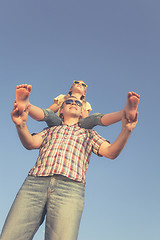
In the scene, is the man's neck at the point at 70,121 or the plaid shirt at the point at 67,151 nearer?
the plaid shirt at the point at 67,151

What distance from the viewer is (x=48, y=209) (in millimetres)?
3369

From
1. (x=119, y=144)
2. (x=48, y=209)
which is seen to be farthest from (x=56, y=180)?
(x=119, y=144)

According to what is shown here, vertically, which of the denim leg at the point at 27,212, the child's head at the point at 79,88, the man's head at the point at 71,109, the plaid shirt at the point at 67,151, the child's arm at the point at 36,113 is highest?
the child's head at the point at 79,88

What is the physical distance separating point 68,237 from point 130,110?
6.24ft

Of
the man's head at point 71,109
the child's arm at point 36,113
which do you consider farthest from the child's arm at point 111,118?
the child's arm at point 36,113

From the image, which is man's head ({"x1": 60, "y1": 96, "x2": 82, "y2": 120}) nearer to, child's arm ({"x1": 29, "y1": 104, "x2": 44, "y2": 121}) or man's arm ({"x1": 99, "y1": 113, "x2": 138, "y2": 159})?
child's arm ({"x1": 29, "y1": 104, "x2": 44, "y2": 121})

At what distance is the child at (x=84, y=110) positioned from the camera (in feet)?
11.5

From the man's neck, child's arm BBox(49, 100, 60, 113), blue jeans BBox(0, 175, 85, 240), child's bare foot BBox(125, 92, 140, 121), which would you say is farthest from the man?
child's arm BBox(49, 100, 60, 113)

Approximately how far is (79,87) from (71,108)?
3.22 feet

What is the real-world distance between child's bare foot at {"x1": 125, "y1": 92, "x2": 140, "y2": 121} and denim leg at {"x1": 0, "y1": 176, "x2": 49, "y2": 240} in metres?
1.53

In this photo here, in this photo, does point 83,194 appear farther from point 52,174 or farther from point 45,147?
point 45,147

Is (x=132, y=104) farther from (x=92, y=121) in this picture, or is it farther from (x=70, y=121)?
(x=70, y=121)

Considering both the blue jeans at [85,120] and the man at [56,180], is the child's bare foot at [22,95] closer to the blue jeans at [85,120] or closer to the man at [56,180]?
the man at [56,180]

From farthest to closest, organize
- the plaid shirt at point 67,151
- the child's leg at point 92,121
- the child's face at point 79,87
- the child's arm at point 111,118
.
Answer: the child's face at point 79,87
the child's leg at point 92,121
the child's arm at point 111,118
the plaid shirt at point 67,151
